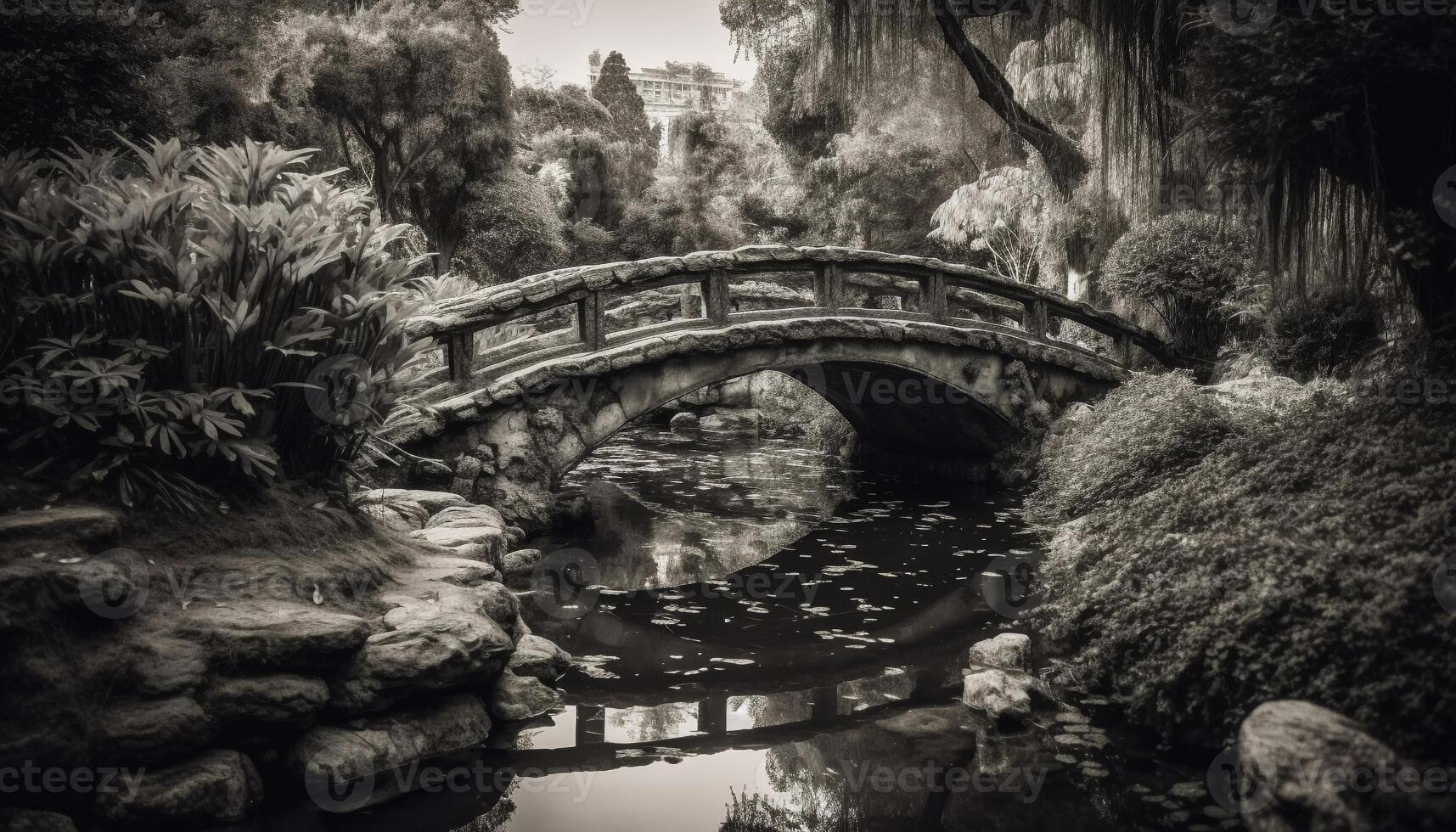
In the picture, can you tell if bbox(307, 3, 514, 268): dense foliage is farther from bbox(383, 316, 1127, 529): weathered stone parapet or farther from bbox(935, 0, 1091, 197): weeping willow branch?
bbox(383, 316, 1127, 529): weathered stone parapet

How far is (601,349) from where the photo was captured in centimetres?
948

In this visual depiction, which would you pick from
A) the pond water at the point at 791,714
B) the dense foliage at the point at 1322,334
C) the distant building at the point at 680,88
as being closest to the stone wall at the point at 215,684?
the pond water at the point at 791,714

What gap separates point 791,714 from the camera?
5590 mm

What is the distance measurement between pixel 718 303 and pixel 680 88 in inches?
1655

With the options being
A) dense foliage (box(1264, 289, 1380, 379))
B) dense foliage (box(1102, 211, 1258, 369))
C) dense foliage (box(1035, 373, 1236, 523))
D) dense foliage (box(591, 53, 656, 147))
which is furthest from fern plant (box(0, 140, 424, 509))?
dense foliage (box(591, 53, 656, 147))

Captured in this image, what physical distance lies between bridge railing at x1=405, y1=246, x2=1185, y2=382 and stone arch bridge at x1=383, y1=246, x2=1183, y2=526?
0.02 meters

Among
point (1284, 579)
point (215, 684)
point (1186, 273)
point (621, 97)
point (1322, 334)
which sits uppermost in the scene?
point (621, 97)

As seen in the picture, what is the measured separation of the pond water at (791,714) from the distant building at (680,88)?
24.6 metres

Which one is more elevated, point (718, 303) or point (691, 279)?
point (691, 279)

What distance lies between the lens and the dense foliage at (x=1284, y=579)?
4035 millimetres

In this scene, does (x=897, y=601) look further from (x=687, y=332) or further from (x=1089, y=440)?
(x=687, y=332)

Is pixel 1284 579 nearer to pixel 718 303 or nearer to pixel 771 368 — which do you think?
pixel 771 368

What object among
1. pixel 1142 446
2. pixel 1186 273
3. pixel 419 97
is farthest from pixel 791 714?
pixel 419 97

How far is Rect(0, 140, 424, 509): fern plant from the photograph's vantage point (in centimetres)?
466
